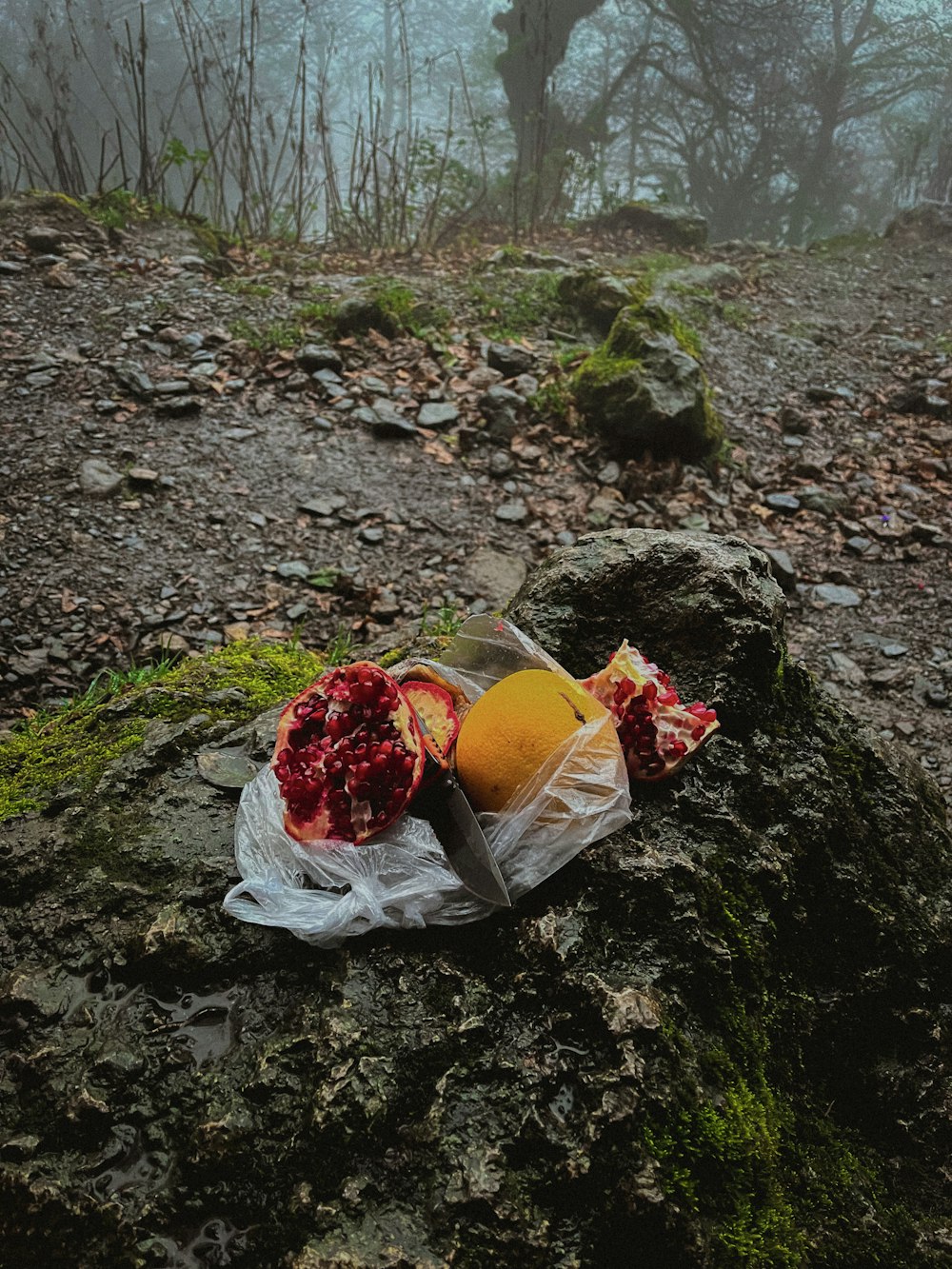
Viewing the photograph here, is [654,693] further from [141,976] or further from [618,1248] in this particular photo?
[141,976]

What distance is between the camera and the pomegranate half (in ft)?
4.95

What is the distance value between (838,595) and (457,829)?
145 inches

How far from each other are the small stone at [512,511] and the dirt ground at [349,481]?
0.06 ft

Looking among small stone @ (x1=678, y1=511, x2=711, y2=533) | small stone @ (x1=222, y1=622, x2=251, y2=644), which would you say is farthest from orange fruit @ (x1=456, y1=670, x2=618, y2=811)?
small stone @ (x1=678, y1=511, x2=711, y2=533)

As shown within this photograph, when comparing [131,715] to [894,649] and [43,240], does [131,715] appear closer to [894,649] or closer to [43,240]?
[894,649]

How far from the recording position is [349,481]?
4.79 metres

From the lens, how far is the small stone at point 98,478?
418 centimetres

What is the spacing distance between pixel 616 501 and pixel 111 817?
393cm

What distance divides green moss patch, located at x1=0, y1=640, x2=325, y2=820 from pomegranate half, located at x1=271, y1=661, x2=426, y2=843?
0.62 m

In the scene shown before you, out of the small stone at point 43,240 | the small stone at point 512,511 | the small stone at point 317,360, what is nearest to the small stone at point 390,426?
the small stone at point 317,360

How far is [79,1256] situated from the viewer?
108 cm

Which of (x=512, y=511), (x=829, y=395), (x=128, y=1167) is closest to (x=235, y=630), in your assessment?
(x=512, y=511)

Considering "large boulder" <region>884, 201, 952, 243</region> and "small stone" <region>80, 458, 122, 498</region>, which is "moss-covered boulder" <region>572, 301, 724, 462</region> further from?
"large boulder" <region>884, 201, 952, 243</region>

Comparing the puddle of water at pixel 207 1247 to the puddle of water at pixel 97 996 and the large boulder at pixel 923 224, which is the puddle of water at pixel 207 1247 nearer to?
the puddle of water at pixel 97 996
